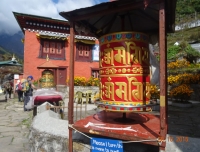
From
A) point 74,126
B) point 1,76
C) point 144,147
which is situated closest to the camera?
point 144,147

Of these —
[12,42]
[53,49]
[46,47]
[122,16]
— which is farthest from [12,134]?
[12,42]

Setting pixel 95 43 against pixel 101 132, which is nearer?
pixel 101 132

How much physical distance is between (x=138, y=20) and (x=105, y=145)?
267cm

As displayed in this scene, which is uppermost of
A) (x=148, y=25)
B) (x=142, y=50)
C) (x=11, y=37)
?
(x=11, y=37)

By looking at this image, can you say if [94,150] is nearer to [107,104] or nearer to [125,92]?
[107,104]

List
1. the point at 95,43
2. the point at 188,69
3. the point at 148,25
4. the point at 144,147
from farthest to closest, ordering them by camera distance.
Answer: the point at 95,43 < the point at 188,69 < the point at 148,25 < the point at 144,147

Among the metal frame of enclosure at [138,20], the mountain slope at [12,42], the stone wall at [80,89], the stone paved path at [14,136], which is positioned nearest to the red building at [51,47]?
the stone wall at [80,89]

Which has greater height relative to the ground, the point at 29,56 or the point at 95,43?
the point at 95,43

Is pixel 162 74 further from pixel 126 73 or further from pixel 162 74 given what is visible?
pixel 126 73

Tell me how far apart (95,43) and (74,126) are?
15.3m

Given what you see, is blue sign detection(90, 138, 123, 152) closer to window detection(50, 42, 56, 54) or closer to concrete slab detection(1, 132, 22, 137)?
concrete slab detection(1, 132, 22, 137)

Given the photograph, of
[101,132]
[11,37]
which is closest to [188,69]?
[101,132]

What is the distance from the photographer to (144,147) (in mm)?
2467

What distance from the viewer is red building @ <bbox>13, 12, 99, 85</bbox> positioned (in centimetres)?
1481
